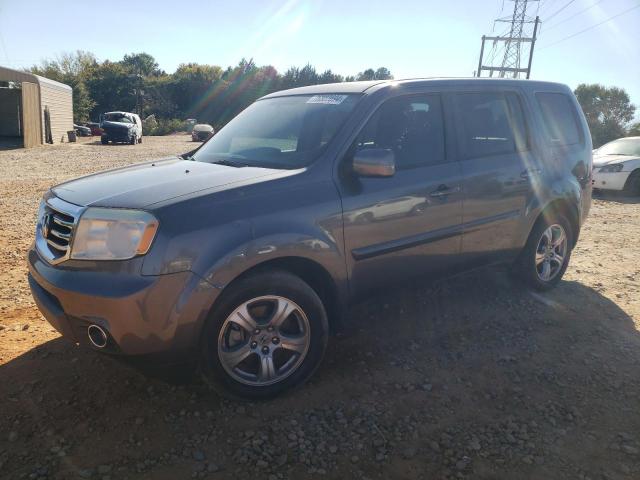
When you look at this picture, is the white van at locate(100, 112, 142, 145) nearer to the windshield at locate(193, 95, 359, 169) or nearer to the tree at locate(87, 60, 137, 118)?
the tree at locate(87, 60, 137, 118)

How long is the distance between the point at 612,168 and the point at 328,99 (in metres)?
9.80

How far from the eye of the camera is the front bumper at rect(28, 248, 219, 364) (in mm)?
2490

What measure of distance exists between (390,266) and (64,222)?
203 centimetres

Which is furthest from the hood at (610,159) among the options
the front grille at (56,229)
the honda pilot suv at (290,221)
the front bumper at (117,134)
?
the front bumper at (117,134)

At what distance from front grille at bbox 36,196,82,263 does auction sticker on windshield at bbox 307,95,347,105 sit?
1838mm

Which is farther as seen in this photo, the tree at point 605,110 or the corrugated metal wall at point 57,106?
the tree at point 605,110

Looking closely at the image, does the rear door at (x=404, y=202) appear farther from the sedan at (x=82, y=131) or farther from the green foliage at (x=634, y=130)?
the sedan at (x=82, y=131)

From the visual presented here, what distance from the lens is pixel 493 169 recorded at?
4023mm

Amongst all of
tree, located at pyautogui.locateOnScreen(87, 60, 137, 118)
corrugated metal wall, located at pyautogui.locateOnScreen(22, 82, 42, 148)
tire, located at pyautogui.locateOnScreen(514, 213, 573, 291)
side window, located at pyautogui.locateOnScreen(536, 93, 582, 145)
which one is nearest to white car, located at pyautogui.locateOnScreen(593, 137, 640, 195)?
side window, located at pyautogui.locateOnScreen(536, 93, 582, 145)

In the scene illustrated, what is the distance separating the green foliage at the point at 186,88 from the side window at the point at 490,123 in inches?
1897

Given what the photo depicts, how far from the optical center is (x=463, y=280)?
509 cm

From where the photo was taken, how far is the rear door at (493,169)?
12.8 ft

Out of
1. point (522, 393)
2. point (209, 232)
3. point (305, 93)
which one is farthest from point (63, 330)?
point (522, 393)

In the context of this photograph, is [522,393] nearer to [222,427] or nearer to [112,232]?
[222,427]
